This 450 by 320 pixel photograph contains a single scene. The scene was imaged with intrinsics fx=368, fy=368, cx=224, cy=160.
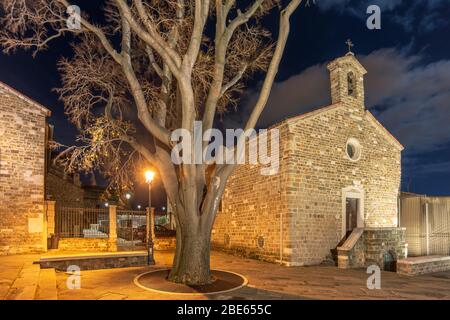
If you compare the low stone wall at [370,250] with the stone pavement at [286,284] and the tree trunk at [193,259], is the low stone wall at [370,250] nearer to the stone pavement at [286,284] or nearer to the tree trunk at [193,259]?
the stone pavement at [286,284]

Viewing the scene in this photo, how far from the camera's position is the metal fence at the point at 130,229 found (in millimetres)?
19375

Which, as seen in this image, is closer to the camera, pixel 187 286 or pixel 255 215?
pixel 187 286

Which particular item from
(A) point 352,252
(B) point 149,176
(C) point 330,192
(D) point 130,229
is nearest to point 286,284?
(A) point 352,252

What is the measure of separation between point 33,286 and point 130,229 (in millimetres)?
13305

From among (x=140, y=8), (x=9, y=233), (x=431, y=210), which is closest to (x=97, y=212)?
(x=9, y=233)

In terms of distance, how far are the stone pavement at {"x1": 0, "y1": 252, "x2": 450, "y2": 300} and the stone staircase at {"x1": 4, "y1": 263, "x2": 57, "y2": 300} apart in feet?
0.74

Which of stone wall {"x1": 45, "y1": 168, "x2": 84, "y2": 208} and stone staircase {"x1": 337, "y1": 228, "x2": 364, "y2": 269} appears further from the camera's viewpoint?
stone wall {"x1": 45, "y1": 168, "x2": 84, "y2": 208}

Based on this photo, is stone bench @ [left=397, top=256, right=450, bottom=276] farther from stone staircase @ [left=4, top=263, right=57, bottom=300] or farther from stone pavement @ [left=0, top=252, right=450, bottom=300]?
stone staircase @ [left=4, top=263, right=57, bottom=300]

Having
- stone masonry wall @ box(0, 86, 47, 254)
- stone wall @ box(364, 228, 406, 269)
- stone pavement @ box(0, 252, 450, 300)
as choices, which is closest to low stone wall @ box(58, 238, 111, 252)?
stone masonry wall @ box(0, 86, 47, 254)

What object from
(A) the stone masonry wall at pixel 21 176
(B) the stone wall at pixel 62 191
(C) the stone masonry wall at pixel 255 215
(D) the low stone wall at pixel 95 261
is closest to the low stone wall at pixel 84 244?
(A) the stone masonry wall at pixel 21 176

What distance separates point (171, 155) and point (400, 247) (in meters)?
9.26

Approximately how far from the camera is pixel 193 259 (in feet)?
28.5

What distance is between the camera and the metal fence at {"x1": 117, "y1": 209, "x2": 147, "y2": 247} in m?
19.4

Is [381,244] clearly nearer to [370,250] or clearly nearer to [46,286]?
[370,250]
